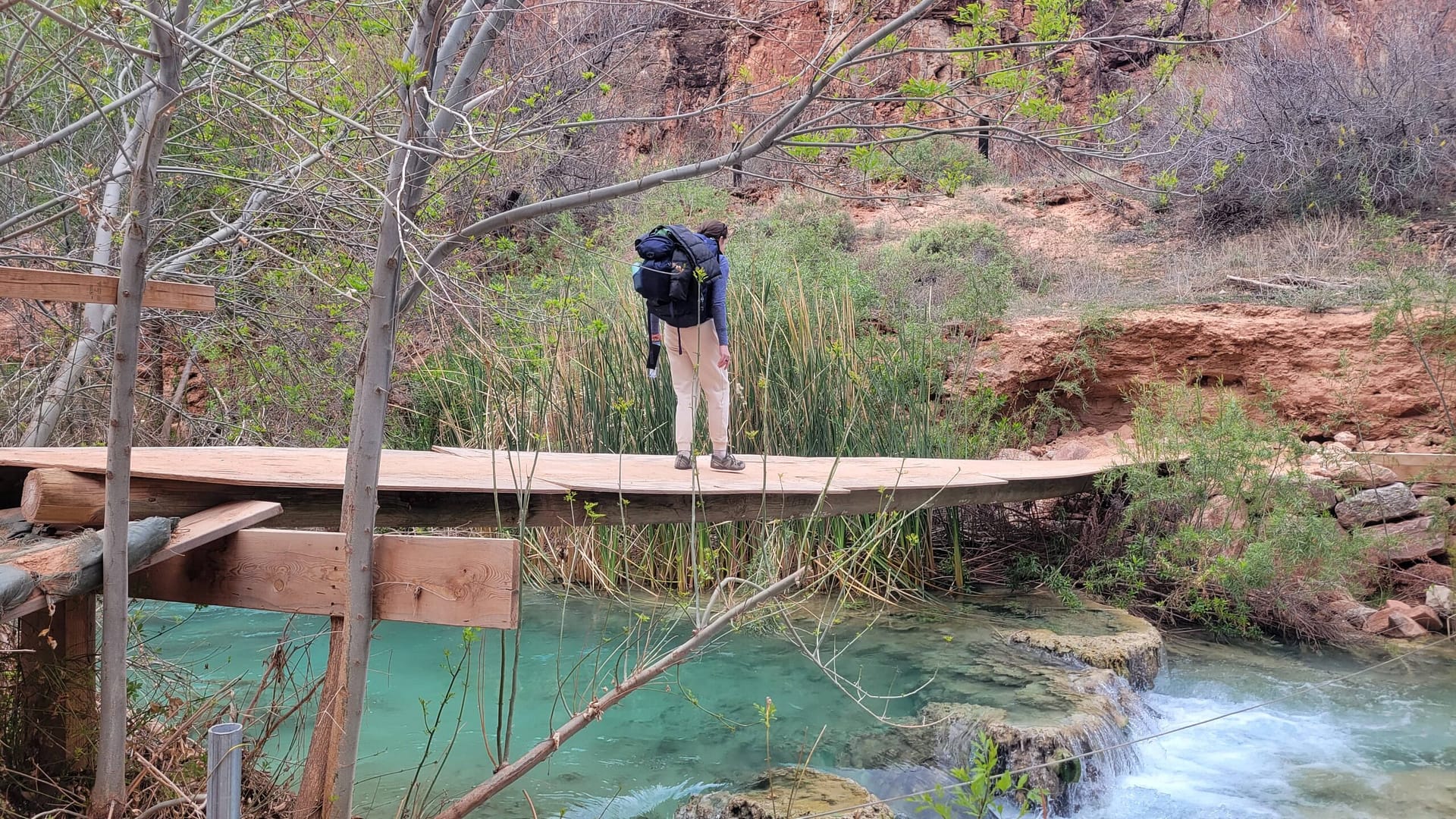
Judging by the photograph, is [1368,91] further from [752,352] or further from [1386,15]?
[752,352]

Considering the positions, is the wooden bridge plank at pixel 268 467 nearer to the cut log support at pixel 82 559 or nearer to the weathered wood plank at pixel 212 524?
the weathered wood plank at pixel 212 524

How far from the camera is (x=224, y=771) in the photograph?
167 centimetres

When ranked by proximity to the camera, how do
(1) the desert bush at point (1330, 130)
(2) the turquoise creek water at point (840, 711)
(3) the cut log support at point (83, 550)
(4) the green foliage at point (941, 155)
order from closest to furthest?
1. (3) the cut log support at point (83, 550)
2. (2) the turquoise creek water at point (840, 711)
3. (4) the green foliage at point (941, 155)
4. (1) the desert bush at point (1330, 130)

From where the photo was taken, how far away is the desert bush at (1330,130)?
9219 millimetres

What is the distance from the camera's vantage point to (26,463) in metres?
2.72

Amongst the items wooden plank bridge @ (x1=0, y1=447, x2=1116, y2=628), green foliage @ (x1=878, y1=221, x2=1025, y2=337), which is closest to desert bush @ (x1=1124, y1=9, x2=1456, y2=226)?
green foliage @ (x1=878, y1=221, x2=1025, y2=337)

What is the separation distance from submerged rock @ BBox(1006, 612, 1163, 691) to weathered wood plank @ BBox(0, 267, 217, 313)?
3.99m

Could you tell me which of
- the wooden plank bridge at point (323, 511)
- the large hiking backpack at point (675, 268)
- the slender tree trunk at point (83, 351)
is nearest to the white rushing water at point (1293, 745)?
the wooden plank bridge at point (323, 511)

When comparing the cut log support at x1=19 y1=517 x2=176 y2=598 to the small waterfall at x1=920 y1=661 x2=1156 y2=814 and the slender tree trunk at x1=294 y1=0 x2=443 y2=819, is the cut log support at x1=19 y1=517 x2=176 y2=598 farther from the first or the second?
the small waterfall at x1=920 y1=661 x2=1156 y2=814

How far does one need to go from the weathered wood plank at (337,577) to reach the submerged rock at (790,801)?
1274mm

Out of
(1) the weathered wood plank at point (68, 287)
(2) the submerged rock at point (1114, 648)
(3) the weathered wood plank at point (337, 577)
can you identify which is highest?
(1) the weathered wood plank at point (68, 287)

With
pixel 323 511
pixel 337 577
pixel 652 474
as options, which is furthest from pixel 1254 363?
pixel 337 577

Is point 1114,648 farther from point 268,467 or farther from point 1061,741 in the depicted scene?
point 268,467

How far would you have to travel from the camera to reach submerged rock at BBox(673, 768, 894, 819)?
10.2 feet
